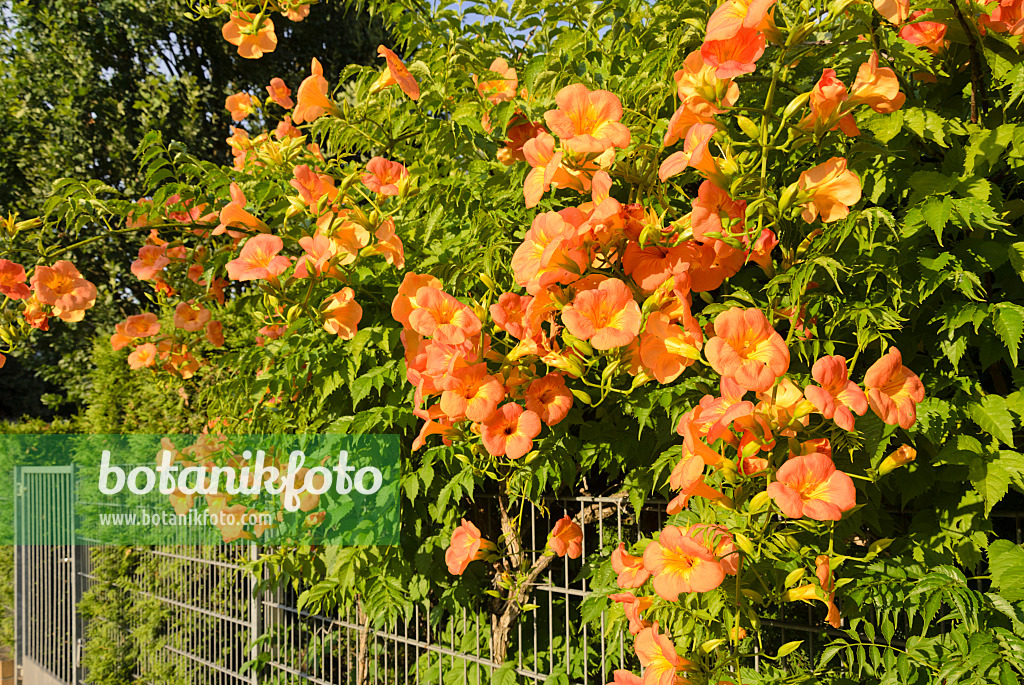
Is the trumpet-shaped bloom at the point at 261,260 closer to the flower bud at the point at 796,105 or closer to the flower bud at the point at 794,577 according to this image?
the flower bud at the point at 796,105

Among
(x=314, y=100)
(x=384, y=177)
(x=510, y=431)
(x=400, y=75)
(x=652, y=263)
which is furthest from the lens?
(x=314, y=100)

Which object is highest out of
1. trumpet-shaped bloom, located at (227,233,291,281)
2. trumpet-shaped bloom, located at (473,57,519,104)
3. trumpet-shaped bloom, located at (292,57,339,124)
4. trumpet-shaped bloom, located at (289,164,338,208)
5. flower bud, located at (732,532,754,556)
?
trumpet-shaped bloom, located at (292,57,339,124)

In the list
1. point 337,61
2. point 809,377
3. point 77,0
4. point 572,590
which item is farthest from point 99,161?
point 809,377

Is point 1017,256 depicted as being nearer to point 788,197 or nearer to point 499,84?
point 788,197

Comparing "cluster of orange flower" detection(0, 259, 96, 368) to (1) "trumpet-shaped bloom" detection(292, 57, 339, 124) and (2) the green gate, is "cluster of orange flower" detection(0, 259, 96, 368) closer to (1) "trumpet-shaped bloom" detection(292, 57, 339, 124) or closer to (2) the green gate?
(1) "trumpet-shaped bloom" detection(292, 57, 339, 124)

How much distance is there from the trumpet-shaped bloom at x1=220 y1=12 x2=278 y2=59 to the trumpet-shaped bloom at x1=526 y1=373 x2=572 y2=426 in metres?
1.70

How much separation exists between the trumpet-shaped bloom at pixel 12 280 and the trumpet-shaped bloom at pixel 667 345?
227cm

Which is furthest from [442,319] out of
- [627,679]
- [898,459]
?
[898,459]

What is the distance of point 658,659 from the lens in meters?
1.48

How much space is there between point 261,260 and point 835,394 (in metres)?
1.63

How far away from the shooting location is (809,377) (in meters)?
1.52

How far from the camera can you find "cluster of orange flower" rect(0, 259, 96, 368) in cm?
249

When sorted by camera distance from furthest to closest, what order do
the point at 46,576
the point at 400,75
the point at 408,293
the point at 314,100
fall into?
the point at 46,576 < the point at 314,100 < the point at 400,75 < the point at 408,293

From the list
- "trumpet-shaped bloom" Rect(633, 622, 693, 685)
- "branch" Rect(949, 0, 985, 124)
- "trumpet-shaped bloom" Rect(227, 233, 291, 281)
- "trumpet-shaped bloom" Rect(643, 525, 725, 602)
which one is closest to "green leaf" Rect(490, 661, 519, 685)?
"trumpet-shaped bloom" Rect(633, 622, 693, 685)
